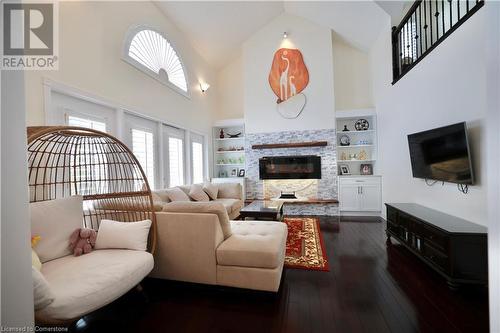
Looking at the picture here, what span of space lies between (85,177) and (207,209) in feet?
5.35

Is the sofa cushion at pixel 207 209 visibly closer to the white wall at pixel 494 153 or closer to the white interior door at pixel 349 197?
the white wall at pixel 494 153

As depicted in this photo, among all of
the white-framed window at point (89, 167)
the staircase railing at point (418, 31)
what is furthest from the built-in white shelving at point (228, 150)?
the staircase railing at point (418, 31)

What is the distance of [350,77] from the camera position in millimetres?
5773

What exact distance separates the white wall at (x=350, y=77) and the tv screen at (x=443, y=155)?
277cm

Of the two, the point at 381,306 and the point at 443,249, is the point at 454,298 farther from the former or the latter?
the point at 381,306

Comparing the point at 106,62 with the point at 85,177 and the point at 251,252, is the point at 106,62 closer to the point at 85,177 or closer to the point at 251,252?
the point at 85,177

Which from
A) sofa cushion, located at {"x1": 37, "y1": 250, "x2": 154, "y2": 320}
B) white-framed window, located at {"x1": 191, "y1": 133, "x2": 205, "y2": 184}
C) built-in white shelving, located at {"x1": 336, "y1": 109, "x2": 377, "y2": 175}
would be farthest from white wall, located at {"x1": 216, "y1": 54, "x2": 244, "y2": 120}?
sofa cushion, located at {"x1": 37, "y1": 250, "x2": 154, "y2": 320}

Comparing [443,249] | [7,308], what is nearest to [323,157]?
[443,249]

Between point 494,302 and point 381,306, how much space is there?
4.47 feet

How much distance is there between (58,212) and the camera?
6.34ft

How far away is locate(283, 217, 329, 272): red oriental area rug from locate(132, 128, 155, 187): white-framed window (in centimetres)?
259

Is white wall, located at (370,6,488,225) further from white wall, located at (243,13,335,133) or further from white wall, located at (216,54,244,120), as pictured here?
white wall, located at (216,54,244,120)

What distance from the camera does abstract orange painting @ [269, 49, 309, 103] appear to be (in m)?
5.70

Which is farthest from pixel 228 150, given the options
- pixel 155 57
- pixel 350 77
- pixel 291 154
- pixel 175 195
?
pixel 350 77
